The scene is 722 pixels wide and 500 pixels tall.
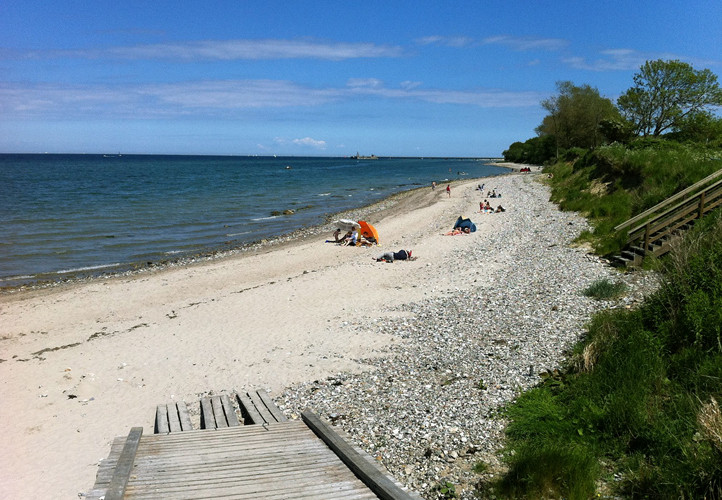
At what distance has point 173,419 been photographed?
6551mm

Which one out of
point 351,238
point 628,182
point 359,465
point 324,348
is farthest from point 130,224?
point 359,465

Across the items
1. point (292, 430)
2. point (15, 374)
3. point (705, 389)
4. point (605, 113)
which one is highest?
point (605, 113)

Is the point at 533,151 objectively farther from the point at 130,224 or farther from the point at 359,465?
the point at 359,465

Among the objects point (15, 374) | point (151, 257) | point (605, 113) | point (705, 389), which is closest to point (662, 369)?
point (705, 389)

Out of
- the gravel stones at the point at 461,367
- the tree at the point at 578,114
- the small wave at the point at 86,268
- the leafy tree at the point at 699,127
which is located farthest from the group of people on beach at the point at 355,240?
the tree at the point at 578,114

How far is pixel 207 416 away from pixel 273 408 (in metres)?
0.92

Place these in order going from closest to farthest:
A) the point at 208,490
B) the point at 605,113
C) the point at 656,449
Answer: the point at 208,490 < the point at 656,449 < the point at 605,113

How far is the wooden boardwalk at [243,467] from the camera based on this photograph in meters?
4.40

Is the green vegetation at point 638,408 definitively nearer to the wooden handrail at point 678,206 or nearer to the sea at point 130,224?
the wooden handrail at point 678,206

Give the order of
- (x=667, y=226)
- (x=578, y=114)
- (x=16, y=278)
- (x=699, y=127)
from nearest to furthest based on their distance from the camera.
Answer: (x=667, y=226) → (x=16, y=278) → (x=699, y=127) → (x=578, y=114)

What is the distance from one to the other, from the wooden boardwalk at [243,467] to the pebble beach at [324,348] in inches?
40.3

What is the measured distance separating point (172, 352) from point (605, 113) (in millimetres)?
63648

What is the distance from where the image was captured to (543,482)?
495 cm

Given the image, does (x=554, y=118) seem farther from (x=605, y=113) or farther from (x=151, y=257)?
(x=151, y=257)
